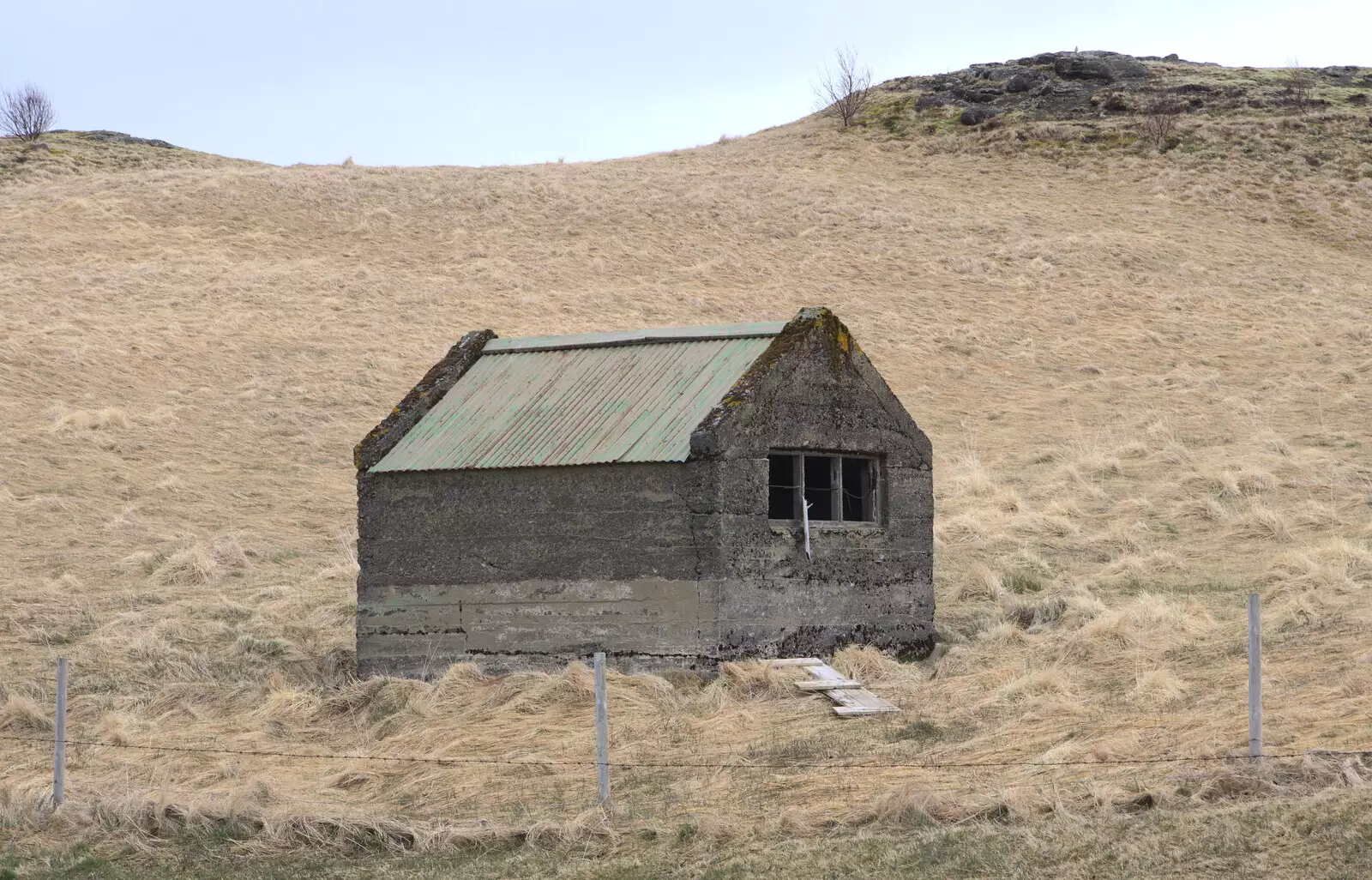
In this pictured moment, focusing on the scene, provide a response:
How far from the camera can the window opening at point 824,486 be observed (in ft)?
58.7

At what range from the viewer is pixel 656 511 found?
55.3 ft

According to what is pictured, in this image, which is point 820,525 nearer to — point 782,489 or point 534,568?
point 782,489

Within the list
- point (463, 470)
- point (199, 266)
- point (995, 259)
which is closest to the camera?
point (463, 470)

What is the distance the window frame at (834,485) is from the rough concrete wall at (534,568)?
4.18 feet

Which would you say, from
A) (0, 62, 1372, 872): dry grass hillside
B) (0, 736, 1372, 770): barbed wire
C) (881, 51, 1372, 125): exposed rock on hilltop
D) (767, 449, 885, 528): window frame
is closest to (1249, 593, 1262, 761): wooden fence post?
(0, 736, 1372, 770): barbed wire

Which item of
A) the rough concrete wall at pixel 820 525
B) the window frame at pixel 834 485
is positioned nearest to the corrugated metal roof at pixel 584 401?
the rough concrete wall at pixel 820 525

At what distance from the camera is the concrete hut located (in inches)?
660

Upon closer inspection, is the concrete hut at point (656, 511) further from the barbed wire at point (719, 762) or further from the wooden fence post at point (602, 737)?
the wooden fence post at point (602, 737)

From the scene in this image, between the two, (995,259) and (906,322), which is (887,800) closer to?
(906,322)

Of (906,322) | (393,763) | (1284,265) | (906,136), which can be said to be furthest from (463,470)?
(906,136)

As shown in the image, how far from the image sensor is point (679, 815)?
38.8ft

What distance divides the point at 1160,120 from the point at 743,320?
2573 cm

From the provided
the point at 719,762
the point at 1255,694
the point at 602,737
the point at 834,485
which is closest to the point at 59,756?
the point at 602,737

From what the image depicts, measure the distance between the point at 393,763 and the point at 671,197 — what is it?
124 feet
